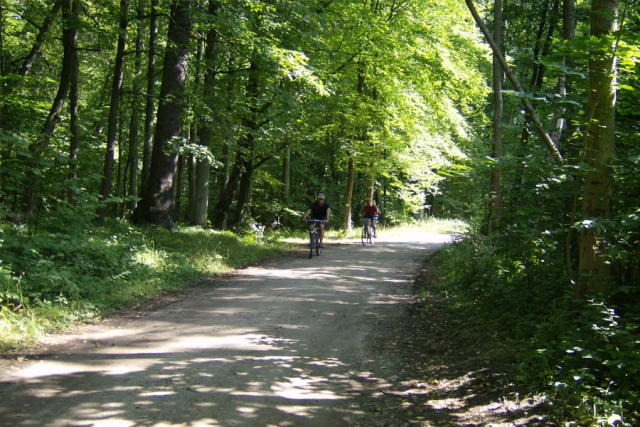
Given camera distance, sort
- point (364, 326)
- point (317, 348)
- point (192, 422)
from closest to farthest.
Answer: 1. point (192, 422)
2. point (317, 348)
3. point (364, 326)

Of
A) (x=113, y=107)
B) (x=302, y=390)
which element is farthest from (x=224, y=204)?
(x=302, y=390)

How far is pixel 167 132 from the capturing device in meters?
14.3

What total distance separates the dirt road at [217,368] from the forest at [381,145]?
110cm

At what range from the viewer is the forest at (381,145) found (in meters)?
5.41

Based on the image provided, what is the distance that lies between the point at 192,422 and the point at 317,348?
2.58m

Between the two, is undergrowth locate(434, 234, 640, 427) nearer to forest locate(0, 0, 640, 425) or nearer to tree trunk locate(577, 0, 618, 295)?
forest locate(0, 0, 640, 425)

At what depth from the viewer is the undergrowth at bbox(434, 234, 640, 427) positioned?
4219 millimetres

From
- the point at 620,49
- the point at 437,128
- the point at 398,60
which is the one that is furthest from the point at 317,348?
the point at 437,128

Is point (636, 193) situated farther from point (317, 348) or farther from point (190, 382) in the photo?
point (190, 382)

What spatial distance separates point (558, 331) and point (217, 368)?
350 cm

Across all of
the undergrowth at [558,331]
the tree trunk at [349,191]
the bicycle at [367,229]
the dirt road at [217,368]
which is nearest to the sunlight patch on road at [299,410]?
the dirt road at [217,368]

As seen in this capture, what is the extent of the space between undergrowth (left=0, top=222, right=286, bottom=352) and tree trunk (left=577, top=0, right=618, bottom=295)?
6.29 meters

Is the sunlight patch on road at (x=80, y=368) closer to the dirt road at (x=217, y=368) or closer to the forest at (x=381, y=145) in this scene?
the dirt road at (x=217, y=368)

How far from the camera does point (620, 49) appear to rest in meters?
5.12
